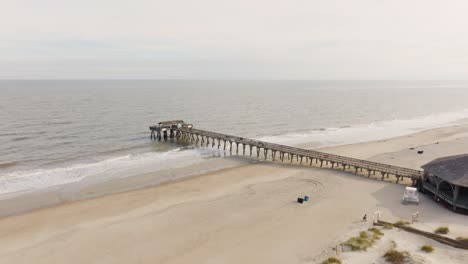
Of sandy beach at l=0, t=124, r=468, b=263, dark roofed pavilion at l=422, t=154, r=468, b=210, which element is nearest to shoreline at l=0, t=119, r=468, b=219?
sandy beach at l=0, t=124, r=468, b=263

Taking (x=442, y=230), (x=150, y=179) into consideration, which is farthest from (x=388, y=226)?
(x=150, y=179)

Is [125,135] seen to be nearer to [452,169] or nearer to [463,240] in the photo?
[452,169]

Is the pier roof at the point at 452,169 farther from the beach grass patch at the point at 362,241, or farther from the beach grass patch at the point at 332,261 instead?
the beach grass patch at the point at 332,261

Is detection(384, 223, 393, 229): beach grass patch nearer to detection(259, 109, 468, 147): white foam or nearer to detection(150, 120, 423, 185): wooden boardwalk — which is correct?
detection(150, 120, 423, 185): wooden boardwalk

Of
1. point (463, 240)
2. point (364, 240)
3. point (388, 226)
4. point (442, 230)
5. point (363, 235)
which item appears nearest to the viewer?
point (463, 240)

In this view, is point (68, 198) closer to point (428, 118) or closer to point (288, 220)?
point (288, 220)

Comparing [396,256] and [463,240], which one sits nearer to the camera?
[396,256]

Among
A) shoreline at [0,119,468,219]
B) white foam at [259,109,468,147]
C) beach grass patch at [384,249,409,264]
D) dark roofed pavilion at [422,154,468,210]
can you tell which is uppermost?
dark roofed pavilion at [422,154,468,210]
